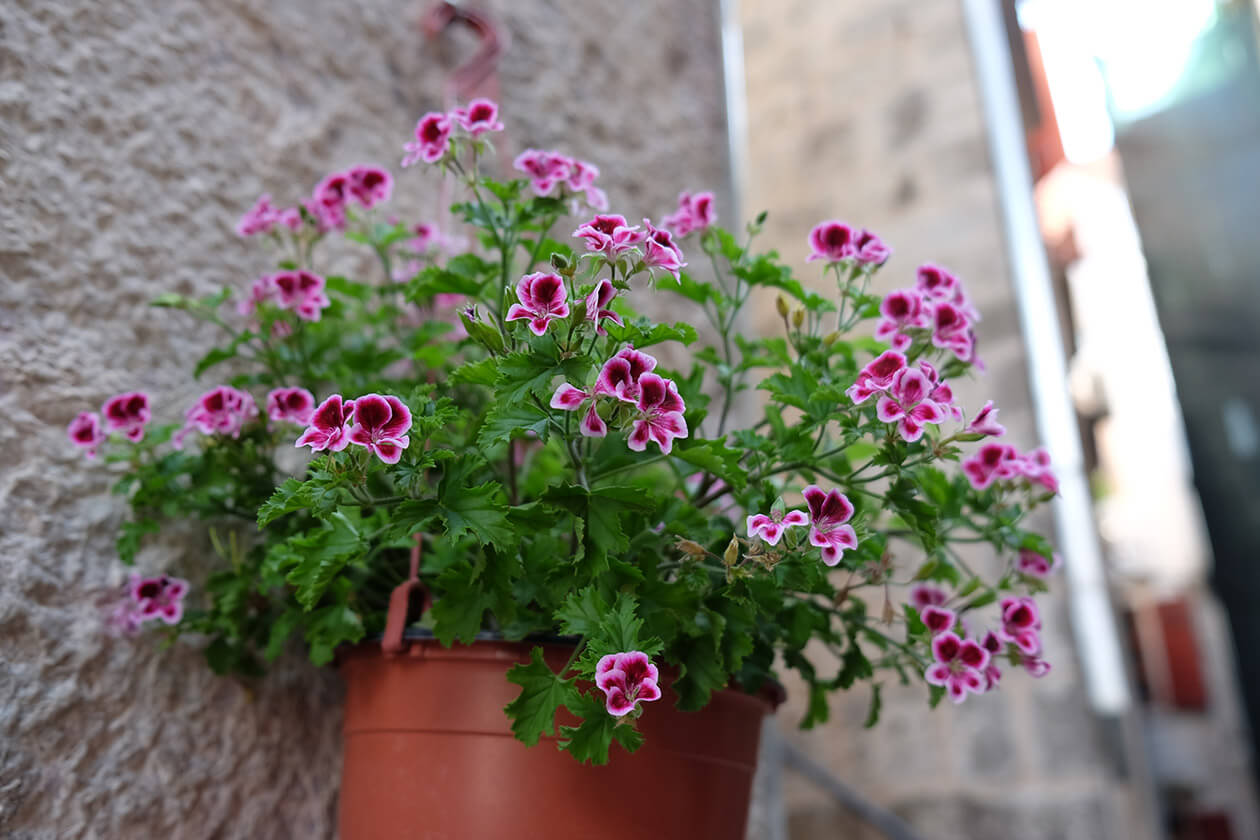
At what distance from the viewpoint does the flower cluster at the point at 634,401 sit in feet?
2.16

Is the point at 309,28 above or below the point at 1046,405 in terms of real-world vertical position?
below

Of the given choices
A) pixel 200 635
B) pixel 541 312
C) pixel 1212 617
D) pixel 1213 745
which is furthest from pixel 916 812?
pixel 1212 617

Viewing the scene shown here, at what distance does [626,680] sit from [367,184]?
0.58m

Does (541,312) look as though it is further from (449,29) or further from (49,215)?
(449,29)

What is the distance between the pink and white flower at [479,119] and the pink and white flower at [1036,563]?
25.0 inches

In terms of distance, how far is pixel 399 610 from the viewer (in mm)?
844

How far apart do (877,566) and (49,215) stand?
893 mm

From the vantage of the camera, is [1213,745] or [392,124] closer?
[392,124]

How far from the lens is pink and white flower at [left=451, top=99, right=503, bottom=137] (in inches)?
34.1

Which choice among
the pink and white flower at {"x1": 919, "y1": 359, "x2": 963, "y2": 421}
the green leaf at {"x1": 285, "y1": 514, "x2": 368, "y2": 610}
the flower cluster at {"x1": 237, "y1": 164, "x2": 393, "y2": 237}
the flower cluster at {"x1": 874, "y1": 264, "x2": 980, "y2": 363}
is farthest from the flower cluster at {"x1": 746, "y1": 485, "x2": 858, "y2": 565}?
the flower cluster at {"x1": 237, "y1": 164, "x2": 393, "y2": 237}

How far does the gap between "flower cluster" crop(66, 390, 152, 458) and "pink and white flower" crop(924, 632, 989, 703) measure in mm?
A: 711

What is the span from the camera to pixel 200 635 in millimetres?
1019

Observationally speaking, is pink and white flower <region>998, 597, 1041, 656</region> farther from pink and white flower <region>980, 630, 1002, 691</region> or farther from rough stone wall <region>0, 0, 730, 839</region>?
rough stone wall <region>0, 0, 730, 839</region>

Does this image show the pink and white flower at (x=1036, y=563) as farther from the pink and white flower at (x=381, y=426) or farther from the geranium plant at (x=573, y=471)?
the pink and white flower at (x=381, y=426)
